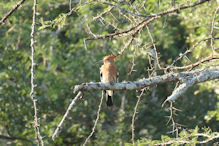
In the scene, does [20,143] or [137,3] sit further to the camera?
[20,143]

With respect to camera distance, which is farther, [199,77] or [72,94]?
[72,94]

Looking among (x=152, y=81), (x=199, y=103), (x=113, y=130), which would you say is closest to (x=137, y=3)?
(x=152, y=81)

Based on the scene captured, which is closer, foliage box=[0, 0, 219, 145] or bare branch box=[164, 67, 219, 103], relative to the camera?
bare branch box=[164, 67, 219, 103]

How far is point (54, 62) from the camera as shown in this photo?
8.41m

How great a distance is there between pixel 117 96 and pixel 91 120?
767mm

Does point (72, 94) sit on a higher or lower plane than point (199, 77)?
lower

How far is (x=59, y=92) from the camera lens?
8.12 m

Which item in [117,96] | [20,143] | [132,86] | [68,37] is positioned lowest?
[20,143]

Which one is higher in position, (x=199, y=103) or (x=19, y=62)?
(x=19, y=62)

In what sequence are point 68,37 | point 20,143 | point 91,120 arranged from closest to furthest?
point 20,143 → point 91,120 → point 68,37

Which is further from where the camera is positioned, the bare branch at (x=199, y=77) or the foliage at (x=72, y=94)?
the foliage at (x=72, y=94)

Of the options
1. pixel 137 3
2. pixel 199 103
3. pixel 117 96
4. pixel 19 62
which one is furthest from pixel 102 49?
pixel 137 3

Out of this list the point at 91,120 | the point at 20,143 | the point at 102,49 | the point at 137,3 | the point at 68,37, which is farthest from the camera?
the point at 68,37

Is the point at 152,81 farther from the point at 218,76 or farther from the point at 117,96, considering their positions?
the point at 117,96
